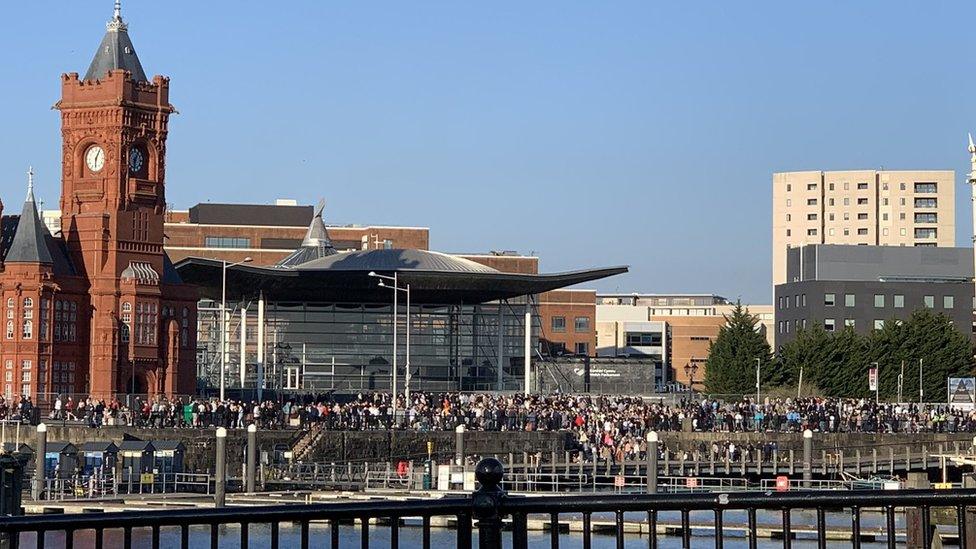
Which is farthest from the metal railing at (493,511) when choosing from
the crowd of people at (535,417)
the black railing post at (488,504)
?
the crowd of people at (535,417)

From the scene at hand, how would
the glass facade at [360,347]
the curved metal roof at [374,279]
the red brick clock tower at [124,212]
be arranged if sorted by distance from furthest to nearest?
the glass facade at [360,347] → the curved metal roof at [374,279] → the red brick clock tower at [124,212]

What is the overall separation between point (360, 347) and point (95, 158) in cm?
2961

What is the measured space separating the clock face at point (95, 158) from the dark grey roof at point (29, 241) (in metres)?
3.40

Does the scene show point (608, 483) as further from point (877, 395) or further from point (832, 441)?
point (877, 395)

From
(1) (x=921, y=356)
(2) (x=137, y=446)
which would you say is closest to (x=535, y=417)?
(2) (x=137, y=446)

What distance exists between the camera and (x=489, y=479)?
948 centimetres

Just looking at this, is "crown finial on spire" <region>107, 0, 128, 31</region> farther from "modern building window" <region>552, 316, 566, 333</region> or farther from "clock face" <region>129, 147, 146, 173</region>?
"modern building window" <region>552, 316, 566, 333</region>

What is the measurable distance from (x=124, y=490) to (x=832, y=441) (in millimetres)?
31971

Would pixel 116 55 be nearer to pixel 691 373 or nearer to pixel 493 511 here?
pixel 691 373

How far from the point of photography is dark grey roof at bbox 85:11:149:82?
95.0 m

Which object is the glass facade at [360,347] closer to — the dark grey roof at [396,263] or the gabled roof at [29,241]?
the dark grey roof at [396,263]

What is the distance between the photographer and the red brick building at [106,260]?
90875 mm

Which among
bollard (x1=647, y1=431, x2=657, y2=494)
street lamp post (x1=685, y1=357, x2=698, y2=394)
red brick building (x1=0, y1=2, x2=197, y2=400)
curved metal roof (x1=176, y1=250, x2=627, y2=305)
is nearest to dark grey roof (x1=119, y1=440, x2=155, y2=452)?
bollard (x1=647, y1=431, x2=657, y2=494)

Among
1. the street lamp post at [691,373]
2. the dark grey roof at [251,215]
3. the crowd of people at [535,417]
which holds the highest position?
the dark grey roof at [251,215]
